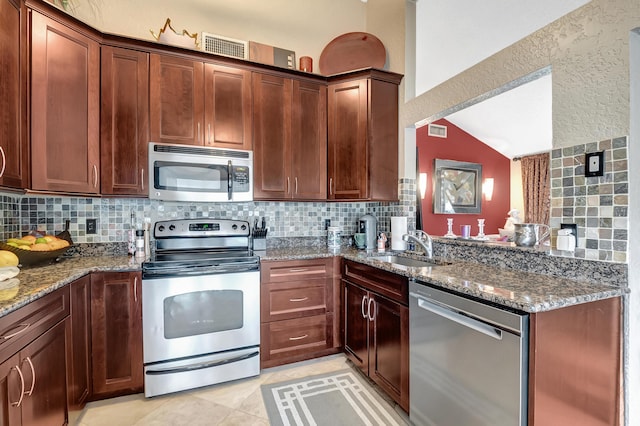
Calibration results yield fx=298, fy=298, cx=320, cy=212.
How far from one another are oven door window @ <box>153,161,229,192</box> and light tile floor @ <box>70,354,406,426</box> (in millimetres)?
1453

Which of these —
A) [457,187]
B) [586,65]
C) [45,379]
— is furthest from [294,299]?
[457,187]

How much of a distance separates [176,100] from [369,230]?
197 centimetres

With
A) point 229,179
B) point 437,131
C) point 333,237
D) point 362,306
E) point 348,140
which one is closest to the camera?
point 362,306

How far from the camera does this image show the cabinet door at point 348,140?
105 inches

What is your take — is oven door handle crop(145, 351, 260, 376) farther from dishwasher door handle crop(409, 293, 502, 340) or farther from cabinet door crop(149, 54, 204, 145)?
cabinet door crop(149, 54, 204, 145)

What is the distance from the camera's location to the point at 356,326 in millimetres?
2293

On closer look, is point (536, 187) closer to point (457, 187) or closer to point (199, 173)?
point (457, 187)

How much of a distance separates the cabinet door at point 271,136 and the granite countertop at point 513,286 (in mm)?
1210

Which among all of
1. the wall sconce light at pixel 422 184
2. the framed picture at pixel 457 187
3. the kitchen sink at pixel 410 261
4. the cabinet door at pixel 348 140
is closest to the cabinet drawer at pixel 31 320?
the kitchen sink at pixel 410 261

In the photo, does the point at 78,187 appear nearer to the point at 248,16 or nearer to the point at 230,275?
the point at 230,275

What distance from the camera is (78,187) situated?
202cm

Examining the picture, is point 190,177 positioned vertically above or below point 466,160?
below

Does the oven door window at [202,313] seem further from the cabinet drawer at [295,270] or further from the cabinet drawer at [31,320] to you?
the cabinet drawer at [31,320]

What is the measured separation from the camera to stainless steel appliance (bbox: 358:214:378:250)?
2.84m
